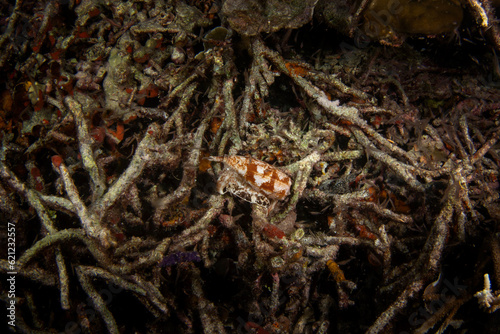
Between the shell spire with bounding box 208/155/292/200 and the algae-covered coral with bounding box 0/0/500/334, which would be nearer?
the algae-covered coral with bounding box 0/0/500/334

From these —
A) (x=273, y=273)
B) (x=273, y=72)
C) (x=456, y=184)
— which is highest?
(x=273, y=72)

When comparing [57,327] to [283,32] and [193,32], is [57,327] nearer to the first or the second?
[193,32]

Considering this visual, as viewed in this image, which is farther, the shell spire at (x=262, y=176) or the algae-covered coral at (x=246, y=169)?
the shell spire at (x=262, y=176)

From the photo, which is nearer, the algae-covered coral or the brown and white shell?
the algae-covered coral

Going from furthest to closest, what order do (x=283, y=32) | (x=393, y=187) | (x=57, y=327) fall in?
(x=283, y=32), (x=393, y=187), (x=57, y=327)

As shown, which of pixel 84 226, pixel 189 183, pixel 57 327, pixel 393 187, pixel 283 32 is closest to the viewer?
pixel 84 226

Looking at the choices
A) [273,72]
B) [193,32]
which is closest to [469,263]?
[273,72]

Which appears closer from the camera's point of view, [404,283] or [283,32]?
[404,283]

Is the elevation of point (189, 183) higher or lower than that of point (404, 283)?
higher
